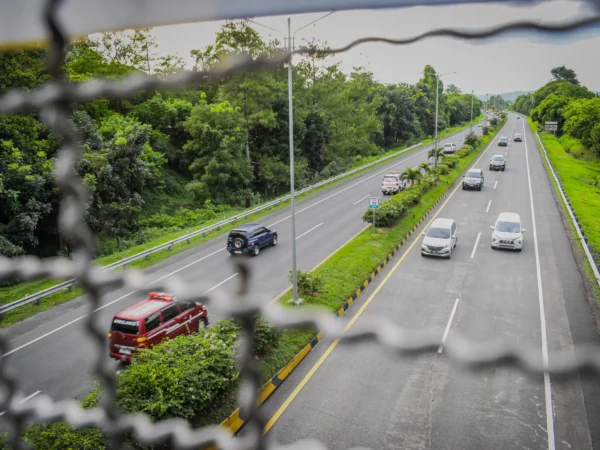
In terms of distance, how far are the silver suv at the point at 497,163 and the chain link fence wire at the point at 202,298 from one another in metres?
19.3

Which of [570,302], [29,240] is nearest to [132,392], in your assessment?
[29,240]

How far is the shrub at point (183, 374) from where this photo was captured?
317 cm

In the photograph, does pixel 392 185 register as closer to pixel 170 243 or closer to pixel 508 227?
pixel 508 227

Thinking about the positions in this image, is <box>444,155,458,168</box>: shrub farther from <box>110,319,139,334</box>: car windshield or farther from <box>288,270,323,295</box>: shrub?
<box>110,319,139,334</box>: car windshield

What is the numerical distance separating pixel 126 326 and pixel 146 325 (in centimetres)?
22

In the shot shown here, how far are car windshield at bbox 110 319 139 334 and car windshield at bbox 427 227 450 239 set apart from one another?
232 inches

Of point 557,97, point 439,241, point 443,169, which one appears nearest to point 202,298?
point 557,97

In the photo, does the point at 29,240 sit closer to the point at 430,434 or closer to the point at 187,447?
the point at 187,447

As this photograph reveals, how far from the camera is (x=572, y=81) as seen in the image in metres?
0.76

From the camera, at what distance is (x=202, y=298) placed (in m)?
0.87

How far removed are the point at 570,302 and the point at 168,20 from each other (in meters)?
6.90

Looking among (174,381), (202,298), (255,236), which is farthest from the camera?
(255,236)

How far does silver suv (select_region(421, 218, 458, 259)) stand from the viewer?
8.73 meters

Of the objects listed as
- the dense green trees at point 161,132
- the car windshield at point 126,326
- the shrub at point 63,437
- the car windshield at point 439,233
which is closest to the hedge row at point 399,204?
the car windshield at point 439,233
